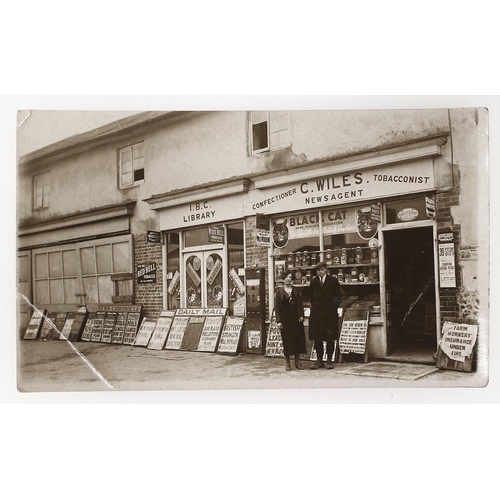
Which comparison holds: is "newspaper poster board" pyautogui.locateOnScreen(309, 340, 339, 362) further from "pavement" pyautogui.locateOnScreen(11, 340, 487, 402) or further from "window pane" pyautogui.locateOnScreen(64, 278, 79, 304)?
"window pane" pyautogui.locateOnScreen(64, 278, 79, 304)

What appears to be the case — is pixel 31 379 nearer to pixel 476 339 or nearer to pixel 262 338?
pixel 262 338

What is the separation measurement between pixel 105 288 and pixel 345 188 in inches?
111

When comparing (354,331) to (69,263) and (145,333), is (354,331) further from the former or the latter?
(69,263)

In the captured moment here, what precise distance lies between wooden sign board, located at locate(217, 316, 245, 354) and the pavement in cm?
12

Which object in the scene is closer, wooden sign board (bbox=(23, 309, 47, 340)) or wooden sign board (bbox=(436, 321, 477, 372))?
wooden sign board (bbox=(436, 321, 477, 372))

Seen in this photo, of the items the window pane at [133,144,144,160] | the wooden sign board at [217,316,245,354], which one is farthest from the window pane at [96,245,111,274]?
the wooden sign board at [217,316,245,354]

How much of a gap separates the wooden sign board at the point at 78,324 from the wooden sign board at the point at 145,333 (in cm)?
59

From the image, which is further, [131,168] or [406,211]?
[131,168]

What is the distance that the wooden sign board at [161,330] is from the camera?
5.87 m

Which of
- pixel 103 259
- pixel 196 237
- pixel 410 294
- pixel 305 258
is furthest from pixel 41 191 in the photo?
pixel 410 294

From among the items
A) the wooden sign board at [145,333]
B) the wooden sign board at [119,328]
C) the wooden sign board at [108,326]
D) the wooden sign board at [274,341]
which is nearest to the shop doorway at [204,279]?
the wooden sign board at [145,333]

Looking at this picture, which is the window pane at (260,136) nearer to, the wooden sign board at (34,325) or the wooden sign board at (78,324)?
the wooden sign board at (78,324)

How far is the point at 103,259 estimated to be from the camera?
6051 mm

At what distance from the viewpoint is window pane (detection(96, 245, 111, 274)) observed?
6.00 metres
